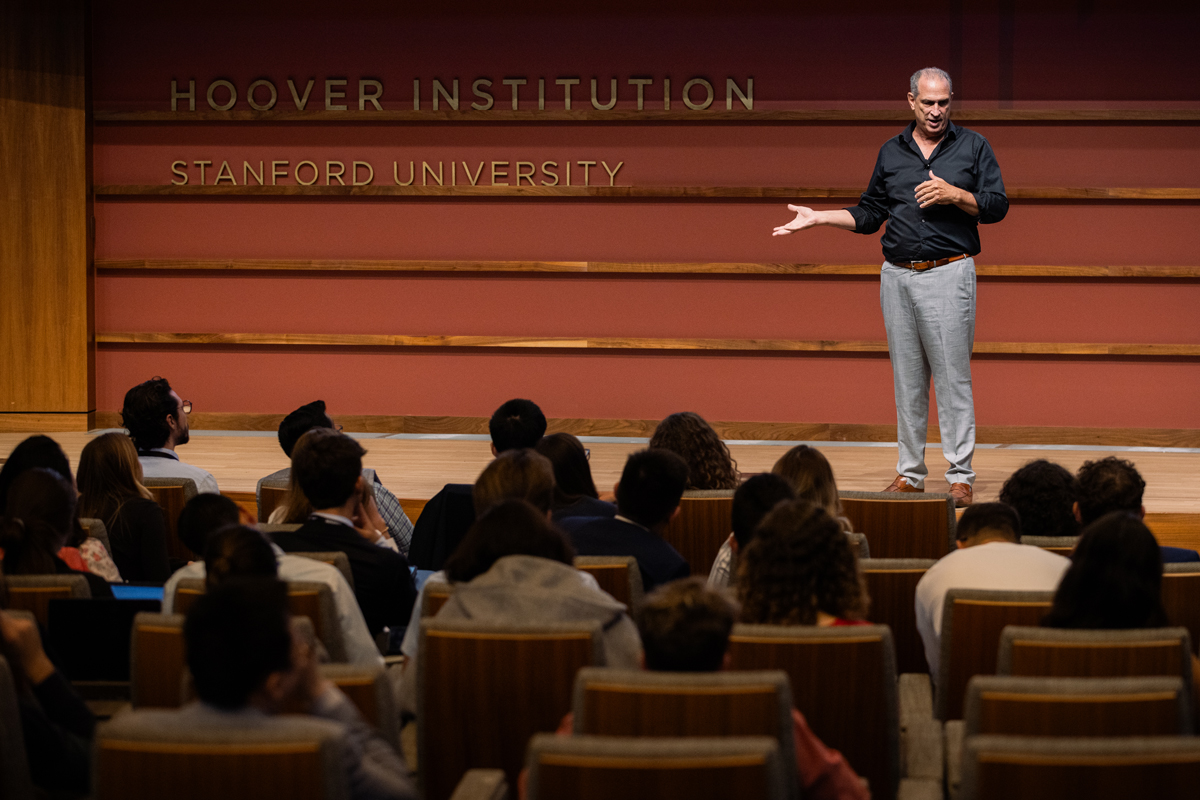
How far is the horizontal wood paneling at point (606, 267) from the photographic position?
20.6 ft

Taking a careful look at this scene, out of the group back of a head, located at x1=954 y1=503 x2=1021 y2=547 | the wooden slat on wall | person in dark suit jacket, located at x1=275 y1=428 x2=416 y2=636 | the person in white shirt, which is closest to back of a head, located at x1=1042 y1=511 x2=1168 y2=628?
the person in white shirt

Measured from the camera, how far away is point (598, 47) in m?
6.55

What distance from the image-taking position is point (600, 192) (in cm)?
660

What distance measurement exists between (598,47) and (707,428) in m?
3.63

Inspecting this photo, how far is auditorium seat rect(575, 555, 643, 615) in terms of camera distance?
7.68 ft

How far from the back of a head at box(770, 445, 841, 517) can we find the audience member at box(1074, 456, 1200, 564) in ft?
1.82

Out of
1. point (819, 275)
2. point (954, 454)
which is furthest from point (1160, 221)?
point (954, 454)

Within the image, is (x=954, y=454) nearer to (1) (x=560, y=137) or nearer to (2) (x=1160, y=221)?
(2) (x=1160, y=221)

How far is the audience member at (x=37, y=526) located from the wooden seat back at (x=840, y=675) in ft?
4.40

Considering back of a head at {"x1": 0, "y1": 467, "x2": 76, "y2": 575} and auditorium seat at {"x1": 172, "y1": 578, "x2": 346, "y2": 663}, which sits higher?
back of a head at {"x1": 0, "y1": 467, "x2": 76, "y2": 575}

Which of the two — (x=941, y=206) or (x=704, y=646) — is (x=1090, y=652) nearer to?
(x=704, y=646)

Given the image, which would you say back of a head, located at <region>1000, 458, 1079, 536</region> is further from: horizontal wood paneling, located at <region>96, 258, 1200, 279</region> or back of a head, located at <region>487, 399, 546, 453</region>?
horizontal wood paneling, located at <region>96, 258, 1200, 279</region>

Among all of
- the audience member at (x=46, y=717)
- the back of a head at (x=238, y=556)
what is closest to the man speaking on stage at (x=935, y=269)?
the back of a head at (x=238, y=556)

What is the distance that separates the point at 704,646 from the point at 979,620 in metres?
0.69
